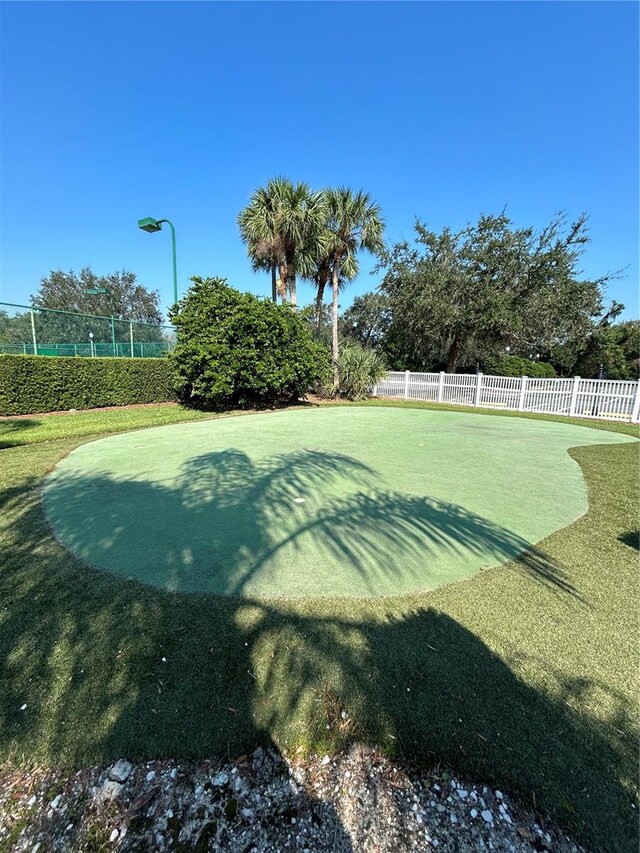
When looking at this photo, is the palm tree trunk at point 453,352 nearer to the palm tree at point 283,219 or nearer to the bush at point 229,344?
the palm tree at point 283,219

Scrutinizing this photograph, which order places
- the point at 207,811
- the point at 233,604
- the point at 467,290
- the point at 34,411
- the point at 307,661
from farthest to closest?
the point at 467,290, the point at 34,411, the point at 233,604, the point at 307,661, the point at 207,811

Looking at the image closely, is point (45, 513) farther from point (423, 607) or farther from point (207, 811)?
point (423, 607)

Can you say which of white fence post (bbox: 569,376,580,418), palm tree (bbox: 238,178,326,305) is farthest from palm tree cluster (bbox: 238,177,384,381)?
white fence post (bbox: 569,376,580,418)

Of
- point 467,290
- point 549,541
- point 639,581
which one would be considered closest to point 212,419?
point 549,541

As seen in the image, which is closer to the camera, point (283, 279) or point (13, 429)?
point (13, 429)

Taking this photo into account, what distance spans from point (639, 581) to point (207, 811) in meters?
3.12

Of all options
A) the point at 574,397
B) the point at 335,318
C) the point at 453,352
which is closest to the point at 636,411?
the point at 574,397

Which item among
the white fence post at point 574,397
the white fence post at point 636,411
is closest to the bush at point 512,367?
the white fence post at point 574,397

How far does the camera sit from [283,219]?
14969 millimetres

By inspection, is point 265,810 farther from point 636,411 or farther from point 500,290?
point 500,290

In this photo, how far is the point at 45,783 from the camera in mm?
1350

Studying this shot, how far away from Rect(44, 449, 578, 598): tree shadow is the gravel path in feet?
3.54

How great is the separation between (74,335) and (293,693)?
15094 millimetres

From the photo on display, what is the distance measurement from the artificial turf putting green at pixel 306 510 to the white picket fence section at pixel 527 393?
7571 mm
